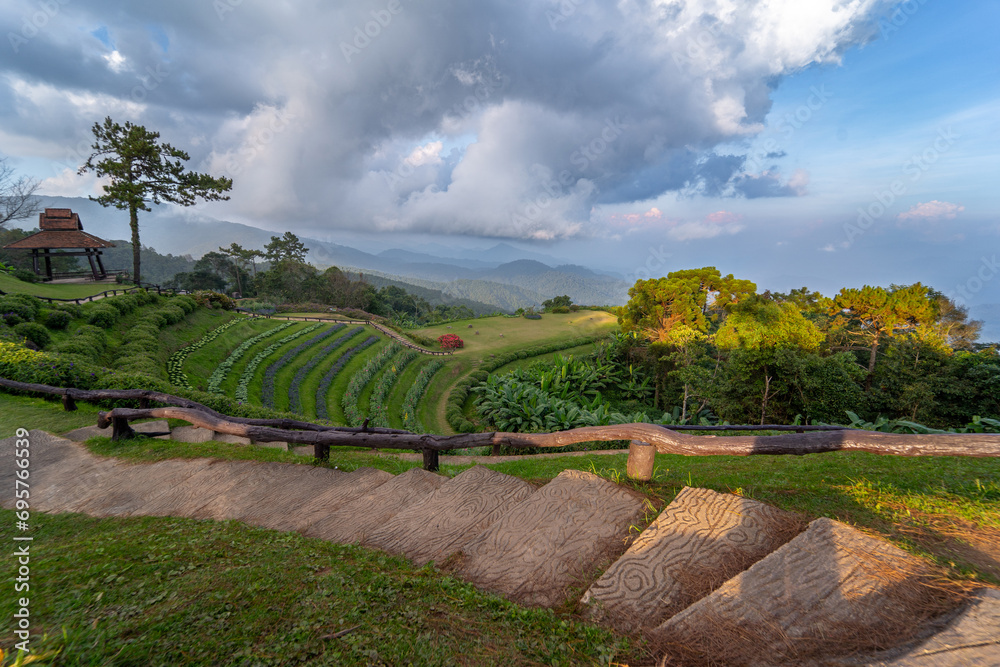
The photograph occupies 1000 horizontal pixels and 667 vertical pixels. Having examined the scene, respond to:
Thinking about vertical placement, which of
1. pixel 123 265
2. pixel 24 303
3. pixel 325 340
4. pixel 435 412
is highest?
pixel 123 265

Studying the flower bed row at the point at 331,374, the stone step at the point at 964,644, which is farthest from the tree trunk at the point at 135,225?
the stone step at the point at 964,644

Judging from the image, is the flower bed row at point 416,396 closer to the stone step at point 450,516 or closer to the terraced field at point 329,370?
the terraced field at point 329,370

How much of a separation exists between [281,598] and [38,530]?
3892 millimetres

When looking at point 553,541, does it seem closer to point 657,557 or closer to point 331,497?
point 657,557

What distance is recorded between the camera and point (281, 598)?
8.64 feet

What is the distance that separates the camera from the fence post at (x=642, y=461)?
4223 mm

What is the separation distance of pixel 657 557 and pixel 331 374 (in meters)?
23.8

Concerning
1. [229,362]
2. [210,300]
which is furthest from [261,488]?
[210,300]

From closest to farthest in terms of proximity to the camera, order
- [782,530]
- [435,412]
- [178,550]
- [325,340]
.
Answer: [782,530], [178,550], [435,412], [325,340]

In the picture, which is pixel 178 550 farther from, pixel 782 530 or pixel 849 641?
pixel 782 530

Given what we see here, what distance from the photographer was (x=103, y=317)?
659 inches

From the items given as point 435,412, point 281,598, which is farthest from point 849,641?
point 435,412

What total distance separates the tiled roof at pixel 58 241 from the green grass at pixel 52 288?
7.66 ft

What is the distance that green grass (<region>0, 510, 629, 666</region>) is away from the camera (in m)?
2.14
